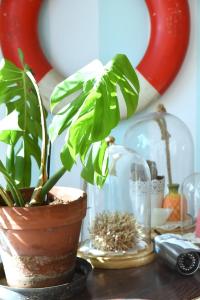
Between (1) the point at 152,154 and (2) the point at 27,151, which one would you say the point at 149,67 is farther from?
(2) the point at 27,151

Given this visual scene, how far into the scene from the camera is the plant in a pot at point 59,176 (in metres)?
0.72

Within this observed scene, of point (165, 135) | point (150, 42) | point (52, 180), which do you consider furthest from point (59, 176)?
point (150, 42)

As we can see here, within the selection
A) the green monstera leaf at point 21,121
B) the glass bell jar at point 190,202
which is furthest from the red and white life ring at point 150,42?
the green monstera leaf at point 21,121

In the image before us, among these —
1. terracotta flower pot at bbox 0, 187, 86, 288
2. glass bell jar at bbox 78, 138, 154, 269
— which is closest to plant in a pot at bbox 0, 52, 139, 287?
terracotta flower pot at bbox 0, 187, 86, 288

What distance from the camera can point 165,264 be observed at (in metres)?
0.95

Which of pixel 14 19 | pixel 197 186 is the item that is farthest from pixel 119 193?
pixel 14 19

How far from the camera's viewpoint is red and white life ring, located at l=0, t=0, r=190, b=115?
1.41m

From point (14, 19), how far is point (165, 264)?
0.89 meters

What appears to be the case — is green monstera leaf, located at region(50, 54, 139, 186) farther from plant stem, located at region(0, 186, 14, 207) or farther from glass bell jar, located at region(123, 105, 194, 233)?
glass bell jar, located at region(123, 105, 194, 233)

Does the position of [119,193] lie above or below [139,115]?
below

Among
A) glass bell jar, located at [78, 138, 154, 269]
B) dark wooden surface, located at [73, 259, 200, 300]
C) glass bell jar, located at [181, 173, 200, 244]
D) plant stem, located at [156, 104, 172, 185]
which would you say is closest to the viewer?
dark wooden surface, located at [73, 259, 200, 300]

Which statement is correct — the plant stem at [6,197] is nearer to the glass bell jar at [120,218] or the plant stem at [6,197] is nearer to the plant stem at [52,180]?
the plant stem at [52,180]

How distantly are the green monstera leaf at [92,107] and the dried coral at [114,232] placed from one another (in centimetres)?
22

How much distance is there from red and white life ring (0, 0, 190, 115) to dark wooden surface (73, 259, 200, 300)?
67cm
